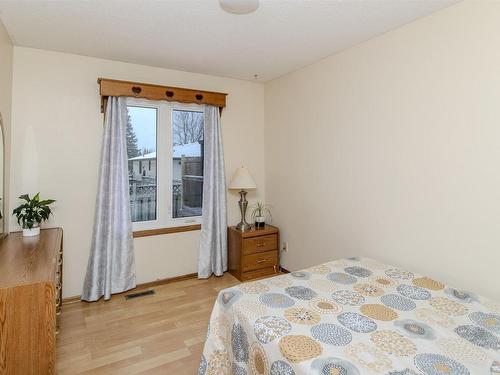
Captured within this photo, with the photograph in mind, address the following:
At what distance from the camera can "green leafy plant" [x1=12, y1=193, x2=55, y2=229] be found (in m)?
2.48

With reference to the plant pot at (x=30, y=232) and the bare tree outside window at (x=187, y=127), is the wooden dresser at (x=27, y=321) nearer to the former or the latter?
the plant pot at (x=30, y=232)

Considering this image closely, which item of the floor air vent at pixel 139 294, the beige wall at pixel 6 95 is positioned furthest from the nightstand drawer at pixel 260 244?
the beige wall at pixel 6 95

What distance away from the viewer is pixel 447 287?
1902 mm

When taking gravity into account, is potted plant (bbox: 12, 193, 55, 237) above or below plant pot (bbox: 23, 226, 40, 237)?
above

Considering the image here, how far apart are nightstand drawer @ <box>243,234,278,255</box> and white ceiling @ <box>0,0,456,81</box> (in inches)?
77.2

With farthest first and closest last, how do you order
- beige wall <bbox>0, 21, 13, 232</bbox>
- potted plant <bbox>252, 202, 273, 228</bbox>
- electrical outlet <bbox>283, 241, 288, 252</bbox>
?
potted plant <bbox>252, 202, 273, 228</bbox> < electrical outlet <bbox>283, 241, 288, 252</bbox> < beige wall <bbox>0, 21, 13, 232</bbox>

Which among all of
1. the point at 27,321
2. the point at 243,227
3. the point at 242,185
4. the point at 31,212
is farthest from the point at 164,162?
the point at 27,321

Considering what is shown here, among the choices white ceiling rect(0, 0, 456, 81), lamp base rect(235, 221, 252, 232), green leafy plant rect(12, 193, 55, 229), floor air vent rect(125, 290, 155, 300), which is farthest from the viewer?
lamp base rect(235, 221, 252, 232)

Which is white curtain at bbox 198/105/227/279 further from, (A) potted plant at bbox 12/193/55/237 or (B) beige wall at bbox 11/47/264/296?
(A) potted plant at bbox 12/193/55/237

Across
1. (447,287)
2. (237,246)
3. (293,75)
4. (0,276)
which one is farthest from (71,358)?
(293,75)

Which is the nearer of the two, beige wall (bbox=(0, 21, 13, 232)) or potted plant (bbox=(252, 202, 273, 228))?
beige wall (bbox=(0, 21, 13, 232))

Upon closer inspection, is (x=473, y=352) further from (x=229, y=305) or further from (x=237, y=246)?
(x=237, y=246)

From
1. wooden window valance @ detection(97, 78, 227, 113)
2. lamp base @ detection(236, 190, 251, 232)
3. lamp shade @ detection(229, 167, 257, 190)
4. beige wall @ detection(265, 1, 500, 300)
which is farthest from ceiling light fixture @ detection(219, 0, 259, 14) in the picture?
lamp base @ detection(236, 190, 251, 232)

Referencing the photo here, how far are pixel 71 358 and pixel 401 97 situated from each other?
308 centimetres
